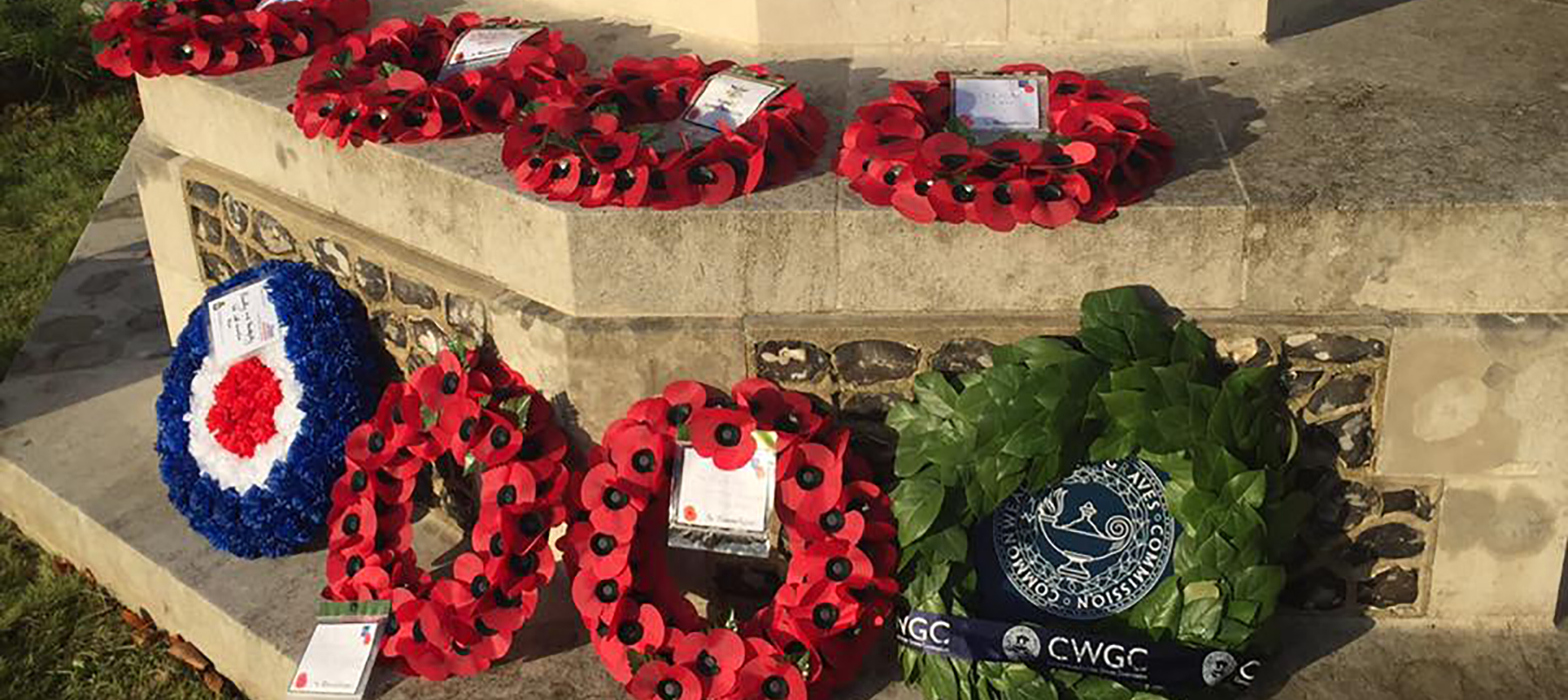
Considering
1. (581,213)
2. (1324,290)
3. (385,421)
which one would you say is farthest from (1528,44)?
(385,421)

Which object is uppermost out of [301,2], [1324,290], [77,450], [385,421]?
[301,2]

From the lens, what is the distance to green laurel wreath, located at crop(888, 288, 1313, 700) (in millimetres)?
3547

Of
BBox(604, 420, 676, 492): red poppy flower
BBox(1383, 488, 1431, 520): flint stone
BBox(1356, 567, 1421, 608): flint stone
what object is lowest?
BBox(1356, 567, 1421, 608): flint stone

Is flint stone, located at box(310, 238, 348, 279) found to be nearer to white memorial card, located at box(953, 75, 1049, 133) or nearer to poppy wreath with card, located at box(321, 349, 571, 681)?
poppy wreath with card, located at box(321, 349, 571, 681)

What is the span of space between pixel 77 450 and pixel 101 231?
63.7 inches

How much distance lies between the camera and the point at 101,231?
620cm

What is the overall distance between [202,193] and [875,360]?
224 centimetres

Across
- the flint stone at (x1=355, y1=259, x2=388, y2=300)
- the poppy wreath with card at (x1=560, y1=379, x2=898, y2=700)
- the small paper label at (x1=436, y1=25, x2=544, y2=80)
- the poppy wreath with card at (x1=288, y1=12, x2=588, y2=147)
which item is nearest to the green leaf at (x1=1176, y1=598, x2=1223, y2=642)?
the poppy wreath with card at (x1=560, y1=379, x2=898, y2=700)

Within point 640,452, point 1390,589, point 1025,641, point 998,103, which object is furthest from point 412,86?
point 1390,589

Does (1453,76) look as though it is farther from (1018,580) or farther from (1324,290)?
(1018,580)

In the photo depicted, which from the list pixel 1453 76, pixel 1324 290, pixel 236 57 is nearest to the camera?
pixel 1324 290

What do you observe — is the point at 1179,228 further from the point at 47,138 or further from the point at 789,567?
the point at 47,138

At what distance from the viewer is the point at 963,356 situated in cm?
371

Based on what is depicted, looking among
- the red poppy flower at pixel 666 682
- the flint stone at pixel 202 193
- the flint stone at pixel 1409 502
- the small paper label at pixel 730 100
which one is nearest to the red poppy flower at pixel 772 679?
the red poppy flower at pixel 666 682
